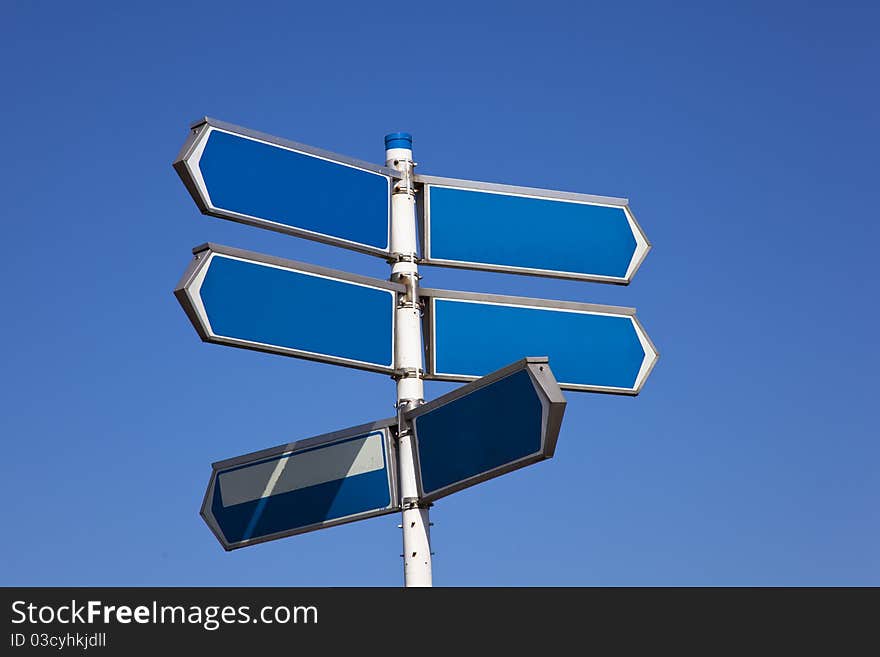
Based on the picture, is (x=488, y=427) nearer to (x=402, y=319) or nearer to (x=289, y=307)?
(x=402, y=319)

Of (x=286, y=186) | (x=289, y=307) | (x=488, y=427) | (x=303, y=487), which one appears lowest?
(x=488, y=427)

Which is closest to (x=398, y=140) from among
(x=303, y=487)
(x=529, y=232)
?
(x=529, y=232)

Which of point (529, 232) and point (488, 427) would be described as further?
point (529, 232)

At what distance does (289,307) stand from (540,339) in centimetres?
131

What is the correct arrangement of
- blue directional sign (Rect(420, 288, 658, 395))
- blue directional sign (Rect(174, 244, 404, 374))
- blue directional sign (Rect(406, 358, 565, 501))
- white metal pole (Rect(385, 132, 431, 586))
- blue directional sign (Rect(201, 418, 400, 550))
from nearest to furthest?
blue directional sign (Rect(406, 358, 565, 501)) → blue directional sign (Rect(174, 244, 404, 374)) → white metal pole (Rect(385, 132, 431, 586)) → blue directional sign (Rect(201, 418, 400, 550)) → blue directional sign (Rect(420, 288, 658, 395))

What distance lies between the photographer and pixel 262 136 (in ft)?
22.2

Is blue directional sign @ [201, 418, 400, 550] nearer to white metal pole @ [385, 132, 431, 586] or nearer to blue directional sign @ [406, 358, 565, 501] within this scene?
white metal pole @ [385, 132, 431, 586]

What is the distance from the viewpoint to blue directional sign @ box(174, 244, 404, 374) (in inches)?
245

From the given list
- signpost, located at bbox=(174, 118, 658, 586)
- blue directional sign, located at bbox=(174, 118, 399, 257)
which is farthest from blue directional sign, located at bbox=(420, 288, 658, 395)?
blue directional sign, located at bbox=(174, 118, 399, 257)

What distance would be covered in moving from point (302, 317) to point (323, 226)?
0.50 metres

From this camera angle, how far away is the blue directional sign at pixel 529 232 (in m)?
7.20

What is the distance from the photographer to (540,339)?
282 inches
